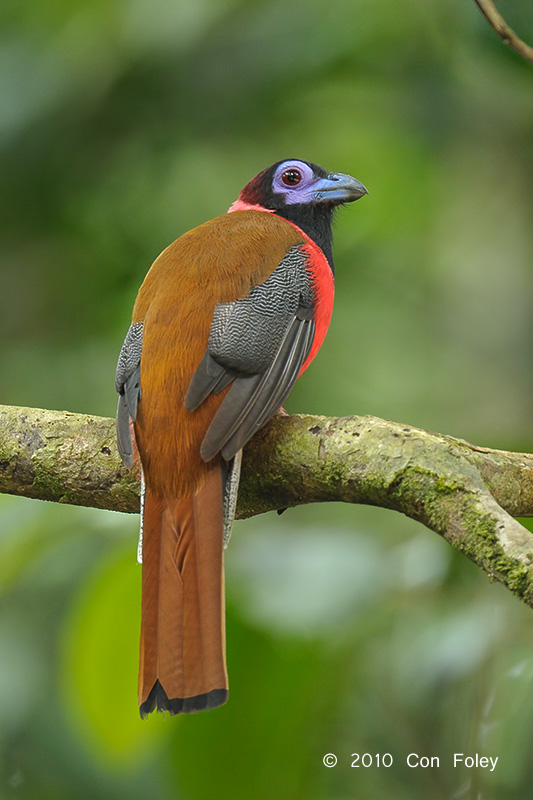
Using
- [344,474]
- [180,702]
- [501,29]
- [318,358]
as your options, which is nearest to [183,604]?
[180,702]

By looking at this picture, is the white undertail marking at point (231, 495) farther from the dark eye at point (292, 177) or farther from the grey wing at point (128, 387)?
the dark eye at point (292, 177)

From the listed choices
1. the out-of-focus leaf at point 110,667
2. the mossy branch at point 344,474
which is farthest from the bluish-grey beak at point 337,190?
the out-of-focus leaf at point 110,667

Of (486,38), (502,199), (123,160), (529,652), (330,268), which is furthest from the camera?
(502,199)

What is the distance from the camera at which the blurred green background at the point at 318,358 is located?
7.41ft

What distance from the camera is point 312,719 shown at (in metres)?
2.27

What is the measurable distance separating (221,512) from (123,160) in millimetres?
2455

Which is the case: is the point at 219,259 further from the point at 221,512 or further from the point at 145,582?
the point at 145,582

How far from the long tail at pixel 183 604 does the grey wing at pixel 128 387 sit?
5.0 inches

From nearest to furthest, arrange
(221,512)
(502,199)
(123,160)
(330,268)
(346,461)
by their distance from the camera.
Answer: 1. (346,461)
2. (221,512)
3. (330,268)
4. (123,160)
5. (502,199)

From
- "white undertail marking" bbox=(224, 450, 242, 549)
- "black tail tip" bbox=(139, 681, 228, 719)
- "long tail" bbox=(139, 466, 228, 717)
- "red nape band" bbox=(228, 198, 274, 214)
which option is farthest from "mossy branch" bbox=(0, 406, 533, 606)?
"red nape band" bbox=(228, 198, 274, 214)

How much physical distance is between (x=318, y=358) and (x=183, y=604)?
2706mm

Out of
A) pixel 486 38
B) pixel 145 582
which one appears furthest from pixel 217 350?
pixel 486 38

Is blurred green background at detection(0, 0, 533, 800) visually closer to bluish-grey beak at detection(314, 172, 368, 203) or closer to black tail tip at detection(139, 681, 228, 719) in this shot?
black tail tip at detection(139, 681, 228, 719)

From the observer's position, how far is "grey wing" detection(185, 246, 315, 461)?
7.06 ft
